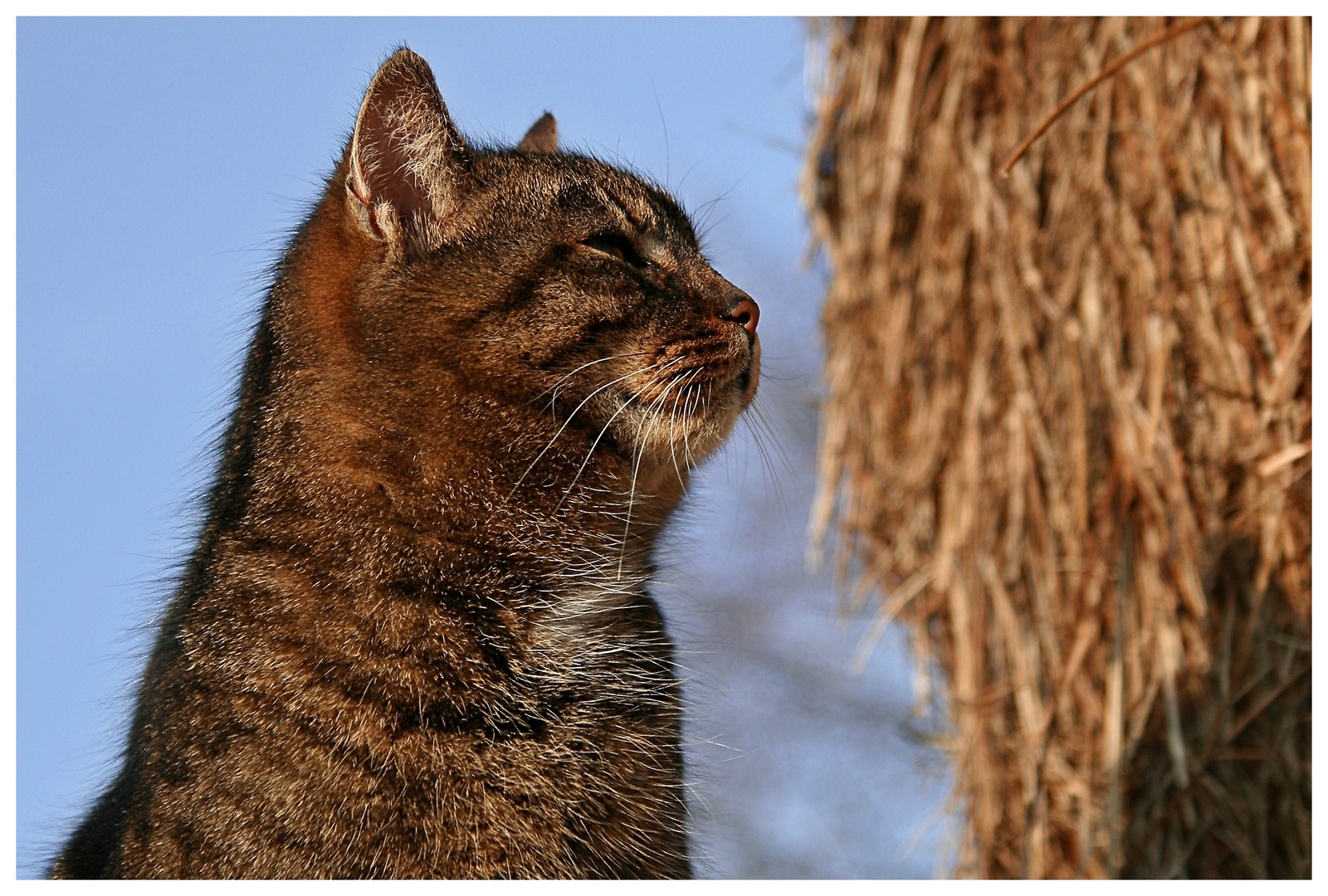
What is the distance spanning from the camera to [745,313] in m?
1.78

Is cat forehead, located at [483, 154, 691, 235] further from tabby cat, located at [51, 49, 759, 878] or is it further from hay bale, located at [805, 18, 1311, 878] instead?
hay bale, located at [805, 18, 1311, 878]

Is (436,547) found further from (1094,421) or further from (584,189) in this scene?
(1094,421)

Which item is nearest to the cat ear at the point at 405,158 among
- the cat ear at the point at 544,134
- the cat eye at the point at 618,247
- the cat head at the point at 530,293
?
the cat head at the point at 530,293

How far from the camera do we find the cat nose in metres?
1.77

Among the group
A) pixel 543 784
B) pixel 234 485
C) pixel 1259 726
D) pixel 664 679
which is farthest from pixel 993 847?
pixel 234 485

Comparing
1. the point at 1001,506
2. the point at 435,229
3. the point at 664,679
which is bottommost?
the point at 664,679

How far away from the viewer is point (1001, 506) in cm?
324

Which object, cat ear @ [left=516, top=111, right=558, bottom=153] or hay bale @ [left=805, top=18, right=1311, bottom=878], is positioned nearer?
cat ear @ [left=516, top=111, right=558, bottom=153]

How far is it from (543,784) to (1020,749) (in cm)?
191

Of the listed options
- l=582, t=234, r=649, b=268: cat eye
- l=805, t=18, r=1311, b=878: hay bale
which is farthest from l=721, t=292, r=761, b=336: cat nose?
l=805, t=18, r=1311, b=878: hay bale

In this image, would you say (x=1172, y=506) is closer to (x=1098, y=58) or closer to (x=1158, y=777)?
(x=1158, y=777)

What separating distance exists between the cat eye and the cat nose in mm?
145

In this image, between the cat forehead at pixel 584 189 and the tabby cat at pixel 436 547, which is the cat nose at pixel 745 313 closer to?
the tabby cat at pixel 436 547

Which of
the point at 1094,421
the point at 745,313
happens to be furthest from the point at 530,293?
the point at 1094,421
